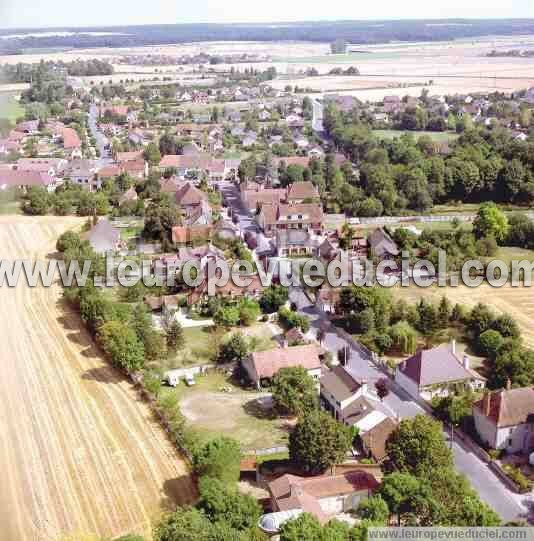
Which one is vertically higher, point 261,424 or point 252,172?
point 252,172

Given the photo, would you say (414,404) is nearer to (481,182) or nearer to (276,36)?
(481,182)

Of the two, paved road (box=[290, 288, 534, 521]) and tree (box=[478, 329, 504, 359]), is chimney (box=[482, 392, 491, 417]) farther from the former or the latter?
tree (box=[478, 329, 504, 359])

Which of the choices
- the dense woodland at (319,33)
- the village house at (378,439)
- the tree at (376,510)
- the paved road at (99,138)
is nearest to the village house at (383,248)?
the village house at (378,439)

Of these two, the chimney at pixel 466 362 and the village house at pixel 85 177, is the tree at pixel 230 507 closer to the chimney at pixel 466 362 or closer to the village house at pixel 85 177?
the chimney at pixel 466 362

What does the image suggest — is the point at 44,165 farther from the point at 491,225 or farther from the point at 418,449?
the point at 418,449

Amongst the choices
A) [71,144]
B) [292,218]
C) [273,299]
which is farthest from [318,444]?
[71,144]

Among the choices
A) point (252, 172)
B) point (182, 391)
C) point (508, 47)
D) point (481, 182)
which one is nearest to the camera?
point (182, 391)

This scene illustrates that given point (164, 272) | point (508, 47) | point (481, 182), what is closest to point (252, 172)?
point (481, 182)
